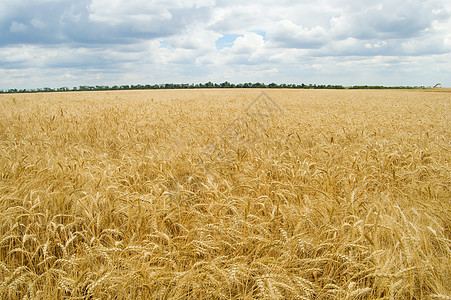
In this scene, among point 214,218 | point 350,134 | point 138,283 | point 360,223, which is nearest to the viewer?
point 138,283

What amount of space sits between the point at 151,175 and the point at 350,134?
3.97m

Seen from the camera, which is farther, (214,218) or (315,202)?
(315,202)

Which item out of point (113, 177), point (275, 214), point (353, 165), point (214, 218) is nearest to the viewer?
point (214, 218)

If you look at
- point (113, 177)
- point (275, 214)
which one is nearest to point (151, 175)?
point (113, 177)

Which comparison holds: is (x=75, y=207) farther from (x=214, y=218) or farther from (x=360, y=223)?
(x=360, y=223)

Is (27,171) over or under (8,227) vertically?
over

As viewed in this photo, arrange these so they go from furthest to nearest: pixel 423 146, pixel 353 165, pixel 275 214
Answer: pixel 423 146 → pixel 353 165 → pixel 275 214

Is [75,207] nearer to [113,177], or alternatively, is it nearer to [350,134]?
[113,177]

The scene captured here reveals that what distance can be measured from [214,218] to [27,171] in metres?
2.23

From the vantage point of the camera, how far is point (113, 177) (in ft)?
8.69

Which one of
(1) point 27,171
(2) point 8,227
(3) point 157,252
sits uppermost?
(1) point 27,171

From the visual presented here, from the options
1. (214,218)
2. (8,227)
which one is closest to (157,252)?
(214,218)

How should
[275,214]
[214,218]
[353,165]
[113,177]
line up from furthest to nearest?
1. [353,165]
2. [113,177]
3. [275,214]
4. [214,218]

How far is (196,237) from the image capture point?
1761 mm
